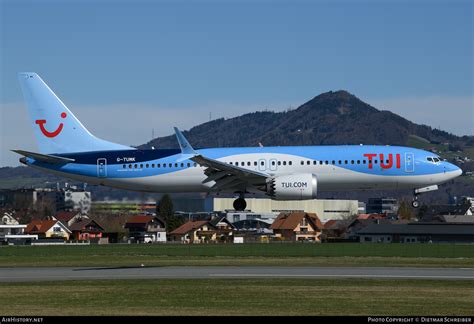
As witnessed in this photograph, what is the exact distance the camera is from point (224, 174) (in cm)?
6738

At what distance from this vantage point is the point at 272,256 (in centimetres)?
6788

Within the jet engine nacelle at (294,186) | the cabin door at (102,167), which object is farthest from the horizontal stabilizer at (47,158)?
the jet engine nacelle at (294,186)

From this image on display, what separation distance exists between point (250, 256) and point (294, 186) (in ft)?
20.4

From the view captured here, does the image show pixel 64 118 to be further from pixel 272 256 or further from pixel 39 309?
pixel 39 309

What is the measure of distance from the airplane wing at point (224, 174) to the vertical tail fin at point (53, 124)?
603cm

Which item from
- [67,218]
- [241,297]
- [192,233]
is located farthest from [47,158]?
[67,218]

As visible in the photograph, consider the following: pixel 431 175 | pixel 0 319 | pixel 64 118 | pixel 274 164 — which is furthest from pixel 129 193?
pixel 0 319

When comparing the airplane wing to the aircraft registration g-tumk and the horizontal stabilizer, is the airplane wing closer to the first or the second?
the aircraft registration g-tumk

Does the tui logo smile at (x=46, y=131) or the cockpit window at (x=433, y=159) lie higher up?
the tui logo smile at (x=46, y=131)

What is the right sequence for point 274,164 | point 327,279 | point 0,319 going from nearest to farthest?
point 0,319, point 327,279, point 274,164

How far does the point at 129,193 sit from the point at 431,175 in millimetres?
25664

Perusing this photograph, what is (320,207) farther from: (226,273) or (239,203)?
(226,273)

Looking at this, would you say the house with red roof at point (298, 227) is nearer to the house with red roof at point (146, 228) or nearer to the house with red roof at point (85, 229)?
the house with red roof at point (146, 228)

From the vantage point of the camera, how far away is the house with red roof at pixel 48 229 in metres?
130
